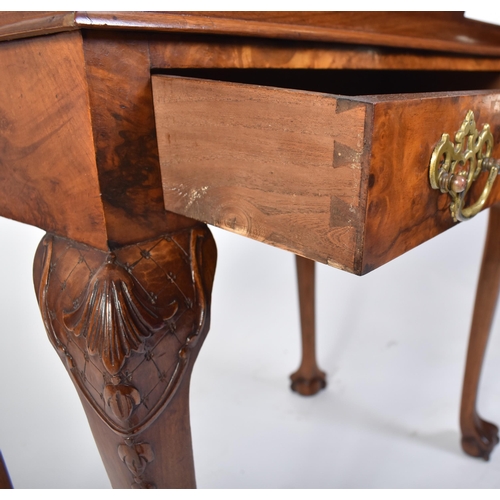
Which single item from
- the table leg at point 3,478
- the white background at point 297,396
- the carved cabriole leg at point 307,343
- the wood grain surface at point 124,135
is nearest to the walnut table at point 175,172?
the wood grain surface at point 124,135

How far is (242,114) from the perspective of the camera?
42 cm

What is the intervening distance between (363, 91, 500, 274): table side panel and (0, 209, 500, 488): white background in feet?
2.32

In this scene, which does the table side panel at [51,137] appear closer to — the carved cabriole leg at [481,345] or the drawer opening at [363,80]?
the drawer opening at [363,80]

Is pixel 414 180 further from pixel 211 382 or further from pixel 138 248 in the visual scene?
pixel 211 382

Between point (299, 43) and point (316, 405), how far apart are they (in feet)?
2.88

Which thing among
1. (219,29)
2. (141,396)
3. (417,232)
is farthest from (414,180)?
(141,396)

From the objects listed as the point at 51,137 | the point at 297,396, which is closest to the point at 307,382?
the point at 297,396

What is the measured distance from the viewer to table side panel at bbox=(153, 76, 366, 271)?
38 centimetres

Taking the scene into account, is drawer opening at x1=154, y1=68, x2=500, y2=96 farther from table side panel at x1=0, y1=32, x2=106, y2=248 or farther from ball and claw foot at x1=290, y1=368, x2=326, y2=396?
ball and claw foot at x1=290, y1=368, x2=326, y2=396

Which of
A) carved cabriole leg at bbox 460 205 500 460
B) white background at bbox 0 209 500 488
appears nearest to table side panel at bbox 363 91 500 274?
carved cabriole leg at bbox 460 205 500 460

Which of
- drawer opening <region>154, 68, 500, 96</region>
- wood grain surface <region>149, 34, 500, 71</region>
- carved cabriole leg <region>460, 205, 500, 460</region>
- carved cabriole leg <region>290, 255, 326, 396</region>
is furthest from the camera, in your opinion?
carved cabriole leg <region>290, 255, 326, 396</region>

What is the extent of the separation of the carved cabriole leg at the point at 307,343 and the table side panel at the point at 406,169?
747mm

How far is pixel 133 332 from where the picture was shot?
0.51m

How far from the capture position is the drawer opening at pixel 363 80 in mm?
676
